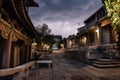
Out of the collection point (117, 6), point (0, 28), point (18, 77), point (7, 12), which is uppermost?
point (117, 6)

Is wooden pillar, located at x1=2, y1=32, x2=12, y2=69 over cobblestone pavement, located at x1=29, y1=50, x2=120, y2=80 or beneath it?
over

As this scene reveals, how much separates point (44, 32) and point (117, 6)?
33888mm

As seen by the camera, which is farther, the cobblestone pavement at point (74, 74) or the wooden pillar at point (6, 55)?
the cobblestone pavement at point (74, 74)

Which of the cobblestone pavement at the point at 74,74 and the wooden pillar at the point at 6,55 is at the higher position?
the wooden pillar at the point at 6,55

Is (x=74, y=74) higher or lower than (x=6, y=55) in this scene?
lower

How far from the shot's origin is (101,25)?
1798cm

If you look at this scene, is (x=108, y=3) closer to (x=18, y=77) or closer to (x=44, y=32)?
(x=18, y=77)

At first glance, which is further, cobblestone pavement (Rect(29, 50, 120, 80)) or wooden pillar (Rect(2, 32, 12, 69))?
cobblestone pavement (Rect(29, 50, 120, 80))

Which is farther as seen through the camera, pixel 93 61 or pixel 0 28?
pixel 93 61

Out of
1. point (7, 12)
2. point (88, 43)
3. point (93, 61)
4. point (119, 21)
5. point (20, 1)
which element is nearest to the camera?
point (20, 1)

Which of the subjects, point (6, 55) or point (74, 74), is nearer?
point (6, 55)

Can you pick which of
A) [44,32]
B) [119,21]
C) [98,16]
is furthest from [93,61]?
[44,32]

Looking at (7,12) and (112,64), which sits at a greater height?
(7,12)

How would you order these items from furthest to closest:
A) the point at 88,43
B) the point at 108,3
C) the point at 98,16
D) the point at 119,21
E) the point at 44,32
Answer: the point at 44,32 → the point at 88,43 → the point at 98,16 → the point at 108,3 → the point at 119,21
